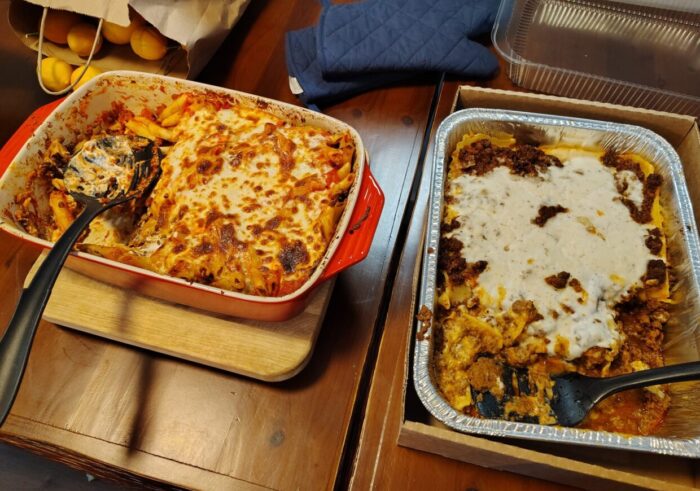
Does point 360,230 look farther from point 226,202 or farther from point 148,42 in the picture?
point 148,42

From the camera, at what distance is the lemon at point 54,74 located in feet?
4.04

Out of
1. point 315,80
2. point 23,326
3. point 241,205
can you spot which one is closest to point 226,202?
point 241,205

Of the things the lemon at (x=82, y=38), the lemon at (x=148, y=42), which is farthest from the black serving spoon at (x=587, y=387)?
the lemon at (x=82, y=38)

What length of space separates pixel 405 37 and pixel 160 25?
59 cm

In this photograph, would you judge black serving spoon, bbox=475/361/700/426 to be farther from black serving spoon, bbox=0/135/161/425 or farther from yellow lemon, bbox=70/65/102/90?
yellow lemon, bbox=70/65/102/90

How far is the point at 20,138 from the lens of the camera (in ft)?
2.93

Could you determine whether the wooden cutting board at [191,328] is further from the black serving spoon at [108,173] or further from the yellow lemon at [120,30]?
the yellow lemon at [120,30]

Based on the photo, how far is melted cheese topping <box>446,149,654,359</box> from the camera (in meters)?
0.84

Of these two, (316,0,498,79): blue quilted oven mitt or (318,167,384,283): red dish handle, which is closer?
(318,167,384,283): red dish handle

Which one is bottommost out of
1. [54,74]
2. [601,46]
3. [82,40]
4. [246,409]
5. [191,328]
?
[246,409]

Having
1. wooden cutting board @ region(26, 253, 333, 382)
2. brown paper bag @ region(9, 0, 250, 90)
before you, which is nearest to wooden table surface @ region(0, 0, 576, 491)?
wooden cutting board @ region(26, 253, 333, 382)

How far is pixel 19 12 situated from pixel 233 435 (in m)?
1.22

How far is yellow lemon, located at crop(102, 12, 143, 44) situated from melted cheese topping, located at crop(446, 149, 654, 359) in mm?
906

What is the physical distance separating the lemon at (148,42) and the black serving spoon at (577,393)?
1.12 metres
